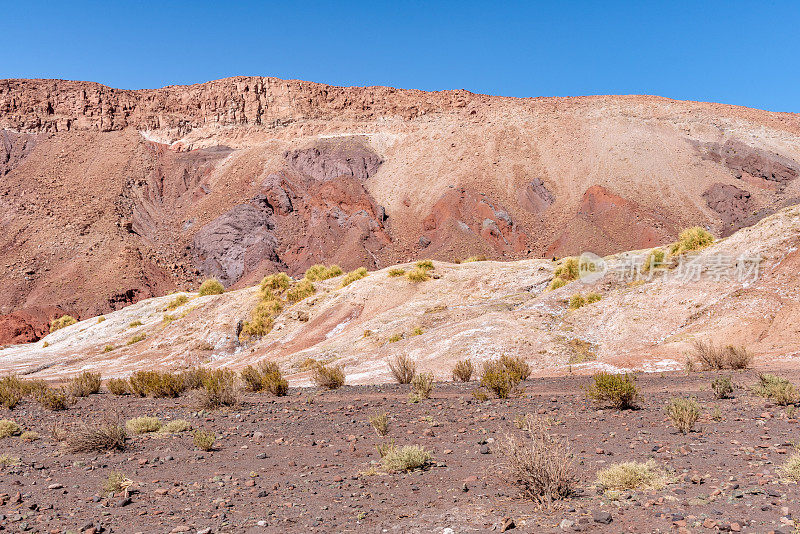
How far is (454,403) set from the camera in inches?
517

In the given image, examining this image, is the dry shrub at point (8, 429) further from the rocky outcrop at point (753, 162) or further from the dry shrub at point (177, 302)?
the rocky outcrop at point (753, 162)

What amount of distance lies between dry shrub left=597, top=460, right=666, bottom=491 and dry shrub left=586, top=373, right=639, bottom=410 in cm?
464

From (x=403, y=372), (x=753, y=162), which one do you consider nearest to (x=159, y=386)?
(x=403, y=372)

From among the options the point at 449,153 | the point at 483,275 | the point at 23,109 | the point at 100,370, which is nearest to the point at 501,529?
the point at 483,275

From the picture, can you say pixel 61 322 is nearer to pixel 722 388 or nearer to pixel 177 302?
pixel 177 302

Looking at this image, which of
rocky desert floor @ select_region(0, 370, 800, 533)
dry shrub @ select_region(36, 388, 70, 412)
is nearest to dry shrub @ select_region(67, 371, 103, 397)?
dry shrub @ select_region(36, 388, 70, 412)

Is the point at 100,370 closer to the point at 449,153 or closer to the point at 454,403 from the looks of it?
the point at 454,403

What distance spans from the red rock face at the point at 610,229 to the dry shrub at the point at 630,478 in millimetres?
52494

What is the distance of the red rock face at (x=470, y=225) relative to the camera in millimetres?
62500

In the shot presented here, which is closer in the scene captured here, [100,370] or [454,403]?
[454,403]

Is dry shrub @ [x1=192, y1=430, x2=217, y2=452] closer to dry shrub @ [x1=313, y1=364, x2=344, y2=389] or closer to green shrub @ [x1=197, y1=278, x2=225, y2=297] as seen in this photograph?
dry shrub @ [x1=313, y1=364, x2=344, y2=389]

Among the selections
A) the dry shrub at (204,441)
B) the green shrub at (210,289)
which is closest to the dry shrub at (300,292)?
the green shrub at (210,289)

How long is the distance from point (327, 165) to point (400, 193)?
11888mm

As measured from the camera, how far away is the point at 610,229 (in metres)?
60.7
